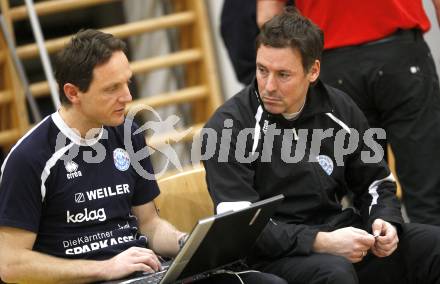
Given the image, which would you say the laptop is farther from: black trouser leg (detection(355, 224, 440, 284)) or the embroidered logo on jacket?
black trouser leg (detection(355, 224, 440, 284))

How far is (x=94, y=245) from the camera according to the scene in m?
2.49

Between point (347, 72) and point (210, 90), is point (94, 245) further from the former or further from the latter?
point (210, 90)

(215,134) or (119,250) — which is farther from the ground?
(215,134)

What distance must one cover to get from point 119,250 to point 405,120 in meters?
1.37

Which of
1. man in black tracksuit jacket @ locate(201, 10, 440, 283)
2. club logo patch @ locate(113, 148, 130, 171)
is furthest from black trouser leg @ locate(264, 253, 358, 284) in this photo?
club logo patch @ locate(113, 148, 130, 171)

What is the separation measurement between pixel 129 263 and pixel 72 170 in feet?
1.10

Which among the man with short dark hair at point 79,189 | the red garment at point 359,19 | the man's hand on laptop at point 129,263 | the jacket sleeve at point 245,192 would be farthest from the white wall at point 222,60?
the man's hand on laptop at point 129,263

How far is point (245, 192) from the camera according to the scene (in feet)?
8.39

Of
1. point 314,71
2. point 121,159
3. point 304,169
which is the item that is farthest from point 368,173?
point 121,159

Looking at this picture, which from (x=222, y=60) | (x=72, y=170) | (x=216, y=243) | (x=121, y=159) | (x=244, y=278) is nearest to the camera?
(x=216, y=243)

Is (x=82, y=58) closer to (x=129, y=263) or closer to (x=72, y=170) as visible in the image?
(x=72, y=170)

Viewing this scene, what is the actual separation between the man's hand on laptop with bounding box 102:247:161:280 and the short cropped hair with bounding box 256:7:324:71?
2.59 feet

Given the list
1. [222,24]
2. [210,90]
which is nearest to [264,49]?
[222,24]

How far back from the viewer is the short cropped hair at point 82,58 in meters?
2.46
